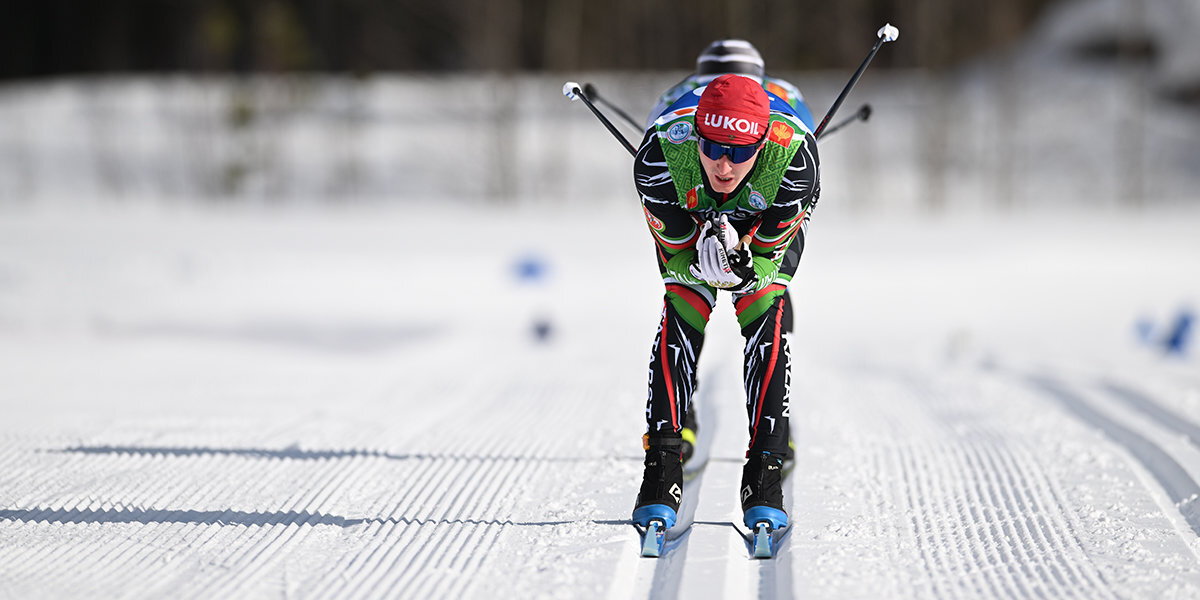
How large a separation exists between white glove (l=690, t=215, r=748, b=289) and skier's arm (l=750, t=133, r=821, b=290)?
3.5 inches

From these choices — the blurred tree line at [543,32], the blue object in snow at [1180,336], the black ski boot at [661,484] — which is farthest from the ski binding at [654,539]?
the blurred tree line at [543,32]

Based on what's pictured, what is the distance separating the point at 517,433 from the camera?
3887 millimetres

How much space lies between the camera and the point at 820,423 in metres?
4.09

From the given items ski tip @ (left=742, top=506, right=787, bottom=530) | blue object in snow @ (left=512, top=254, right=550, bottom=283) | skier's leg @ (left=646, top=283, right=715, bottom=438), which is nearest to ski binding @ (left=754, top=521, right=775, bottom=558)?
ski tip @ (left=742, top=506, right=787, bottom=530)

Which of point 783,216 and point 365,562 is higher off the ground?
point 783,216

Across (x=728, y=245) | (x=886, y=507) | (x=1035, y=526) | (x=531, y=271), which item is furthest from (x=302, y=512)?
(x=531, y=271)

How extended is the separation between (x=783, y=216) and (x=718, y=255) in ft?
0.81

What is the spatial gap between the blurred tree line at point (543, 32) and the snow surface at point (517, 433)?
6.93m

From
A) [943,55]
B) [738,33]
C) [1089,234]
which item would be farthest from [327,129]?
[1089,234]

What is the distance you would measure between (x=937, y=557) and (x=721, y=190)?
41.7 inches

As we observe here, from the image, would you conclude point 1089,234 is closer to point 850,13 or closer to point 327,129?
point 850,13

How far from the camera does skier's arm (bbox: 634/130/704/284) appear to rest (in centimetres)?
253

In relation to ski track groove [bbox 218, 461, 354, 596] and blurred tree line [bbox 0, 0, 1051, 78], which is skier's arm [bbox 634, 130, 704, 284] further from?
blurred tree line [bbox 0, 0, 1051, 78]

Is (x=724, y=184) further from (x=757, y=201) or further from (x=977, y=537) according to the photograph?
(x=977, y=537)
